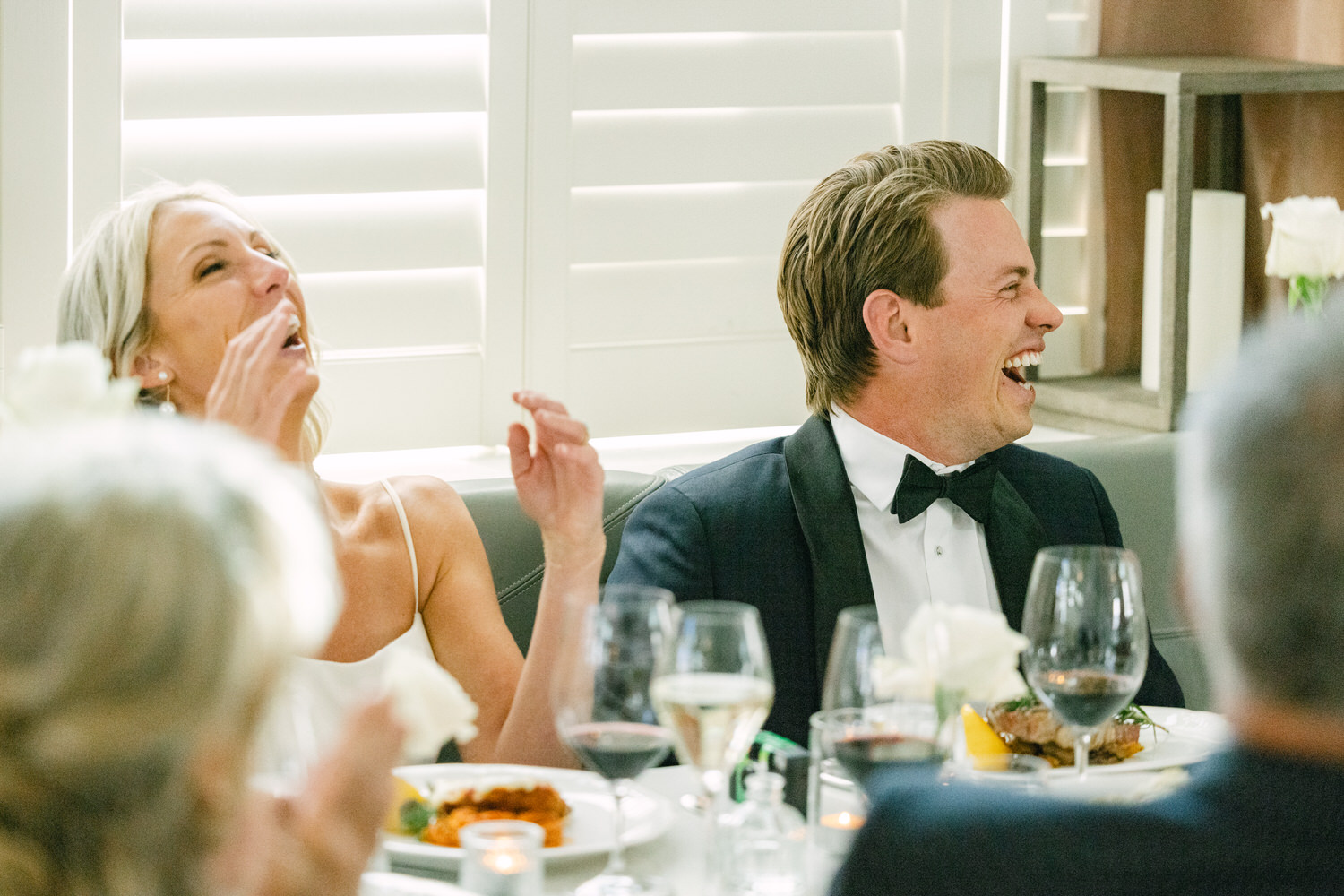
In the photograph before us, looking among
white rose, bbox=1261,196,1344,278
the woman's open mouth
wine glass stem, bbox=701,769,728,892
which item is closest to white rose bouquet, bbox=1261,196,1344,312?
white rose, bbox=1261,196,1344,278

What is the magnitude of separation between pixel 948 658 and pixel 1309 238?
5.61 ft

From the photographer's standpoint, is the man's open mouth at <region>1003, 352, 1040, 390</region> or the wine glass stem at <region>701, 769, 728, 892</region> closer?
the wine glass stem at <region>701, 769, 728, 892</region>

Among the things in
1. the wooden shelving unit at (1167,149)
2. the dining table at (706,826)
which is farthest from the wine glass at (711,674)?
the wooden shelving unit at (1167,149)

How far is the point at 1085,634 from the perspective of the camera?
4.59 ft

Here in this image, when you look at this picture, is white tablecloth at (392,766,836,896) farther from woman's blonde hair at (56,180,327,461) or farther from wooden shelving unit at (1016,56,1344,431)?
wooden shelving unit at (1016,56,1344,431)

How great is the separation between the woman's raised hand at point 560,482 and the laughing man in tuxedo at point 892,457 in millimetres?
263

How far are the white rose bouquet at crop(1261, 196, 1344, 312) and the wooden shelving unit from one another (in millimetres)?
353

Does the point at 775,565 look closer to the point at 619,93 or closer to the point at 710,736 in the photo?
the point at 710,736

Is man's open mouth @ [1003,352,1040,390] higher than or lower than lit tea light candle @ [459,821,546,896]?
higher

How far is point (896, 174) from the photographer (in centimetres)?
224

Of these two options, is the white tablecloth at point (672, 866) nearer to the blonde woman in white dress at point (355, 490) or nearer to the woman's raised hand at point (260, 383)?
the blonde woman in white dress at point (355, 490)

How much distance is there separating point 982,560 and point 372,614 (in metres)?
0.80

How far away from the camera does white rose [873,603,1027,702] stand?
1207 mm

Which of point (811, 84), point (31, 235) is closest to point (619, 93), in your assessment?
point (811, 84)
